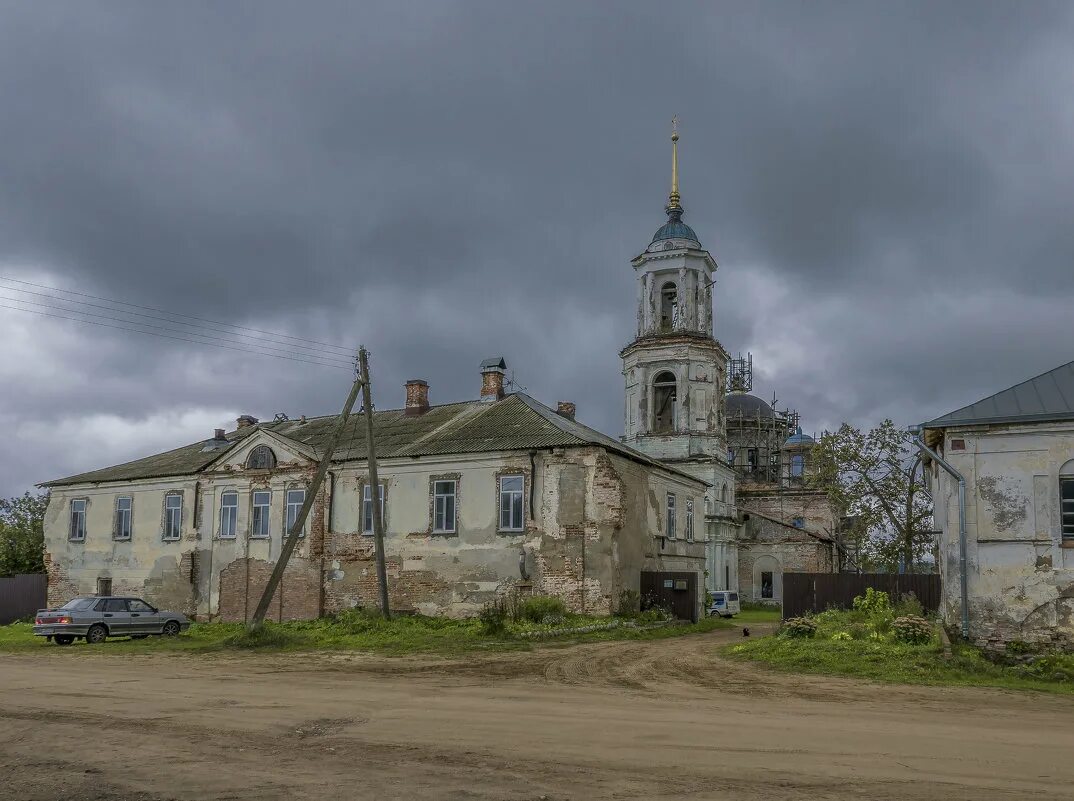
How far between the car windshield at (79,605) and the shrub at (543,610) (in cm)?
1169

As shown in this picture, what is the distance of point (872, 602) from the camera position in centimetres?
2361

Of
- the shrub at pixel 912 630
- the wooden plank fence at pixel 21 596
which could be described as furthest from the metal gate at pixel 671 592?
the wooden plank fence at pixel 21 596

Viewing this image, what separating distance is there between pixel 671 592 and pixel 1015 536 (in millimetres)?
12244

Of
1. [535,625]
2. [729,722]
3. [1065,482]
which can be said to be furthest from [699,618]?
[729,722]

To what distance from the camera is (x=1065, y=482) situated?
18.9 m

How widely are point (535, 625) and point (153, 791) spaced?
56.0 feet

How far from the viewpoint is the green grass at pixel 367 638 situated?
22.9 meters

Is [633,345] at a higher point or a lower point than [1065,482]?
higher

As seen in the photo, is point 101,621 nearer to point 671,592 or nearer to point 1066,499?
point 671,592

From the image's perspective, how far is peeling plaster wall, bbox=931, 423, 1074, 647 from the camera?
1861 cm

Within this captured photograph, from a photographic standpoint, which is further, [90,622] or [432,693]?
[90,622]

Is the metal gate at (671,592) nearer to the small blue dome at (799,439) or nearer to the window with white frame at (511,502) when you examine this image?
the window with white frame at (511,502)

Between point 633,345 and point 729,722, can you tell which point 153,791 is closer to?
point 729,722

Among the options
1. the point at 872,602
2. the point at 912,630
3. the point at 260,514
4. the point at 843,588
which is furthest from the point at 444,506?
the point at 912,630
